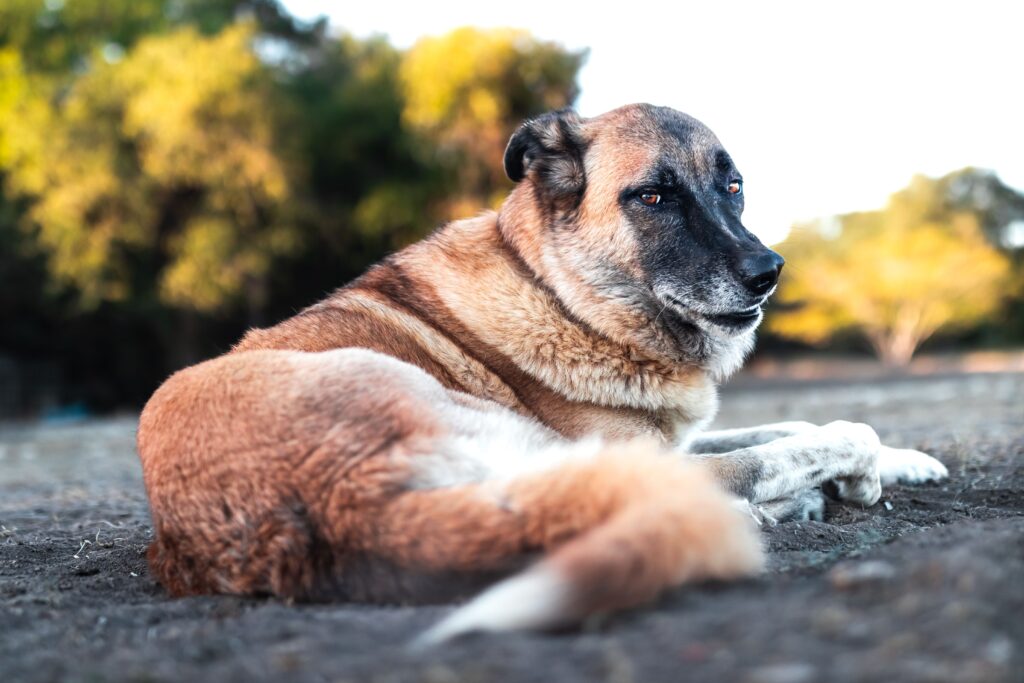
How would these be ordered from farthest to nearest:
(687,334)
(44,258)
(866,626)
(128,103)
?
(44,258) → (128,103) → (687,334) → (866,626)

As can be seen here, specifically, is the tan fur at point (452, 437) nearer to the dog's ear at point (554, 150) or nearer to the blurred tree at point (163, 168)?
the dog's ear at point (554, 150)

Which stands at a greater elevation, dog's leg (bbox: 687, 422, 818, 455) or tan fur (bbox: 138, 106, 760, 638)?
tan fur (bbox: 138, 106, 760, 638)

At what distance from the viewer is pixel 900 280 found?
41.6 metres

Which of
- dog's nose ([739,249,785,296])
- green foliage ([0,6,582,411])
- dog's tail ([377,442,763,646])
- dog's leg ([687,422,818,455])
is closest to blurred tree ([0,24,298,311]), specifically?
green foliage ([0,6,582,411])

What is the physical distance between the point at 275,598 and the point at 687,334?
2.05 m

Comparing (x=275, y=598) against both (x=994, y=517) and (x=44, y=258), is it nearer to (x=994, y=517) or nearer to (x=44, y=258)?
(x=994, y=517)

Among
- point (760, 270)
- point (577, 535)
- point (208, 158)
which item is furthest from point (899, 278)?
point (577, 535)

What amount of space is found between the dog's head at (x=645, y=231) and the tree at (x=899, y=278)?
37.2m

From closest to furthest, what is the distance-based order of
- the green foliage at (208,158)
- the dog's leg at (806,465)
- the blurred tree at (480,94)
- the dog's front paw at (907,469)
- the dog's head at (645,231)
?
1. the dog's leg at (806,465)
2. the dog's head at (645,231)
3. the dog's front paw at (907,469)
4. the green foliage at (208,158)
5. the blurred tree at (480,94)

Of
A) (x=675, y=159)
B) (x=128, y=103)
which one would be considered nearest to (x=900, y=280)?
(x=128, y=103)

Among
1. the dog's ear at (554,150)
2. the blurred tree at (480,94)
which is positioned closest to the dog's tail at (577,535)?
the dog's ear at (554,150)

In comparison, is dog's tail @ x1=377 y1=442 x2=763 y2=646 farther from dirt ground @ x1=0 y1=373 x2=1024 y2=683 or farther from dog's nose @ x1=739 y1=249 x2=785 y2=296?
dog's nose @ x1=739 y1=249 x2=785 y2=296

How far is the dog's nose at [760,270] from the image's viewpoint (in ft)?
11.5

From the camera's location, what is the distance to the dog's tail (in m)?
1.85
